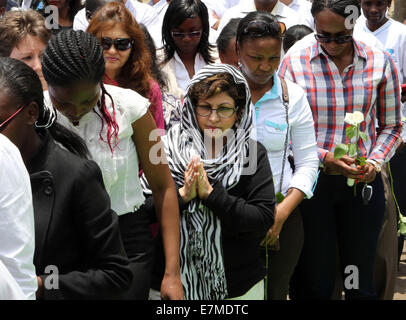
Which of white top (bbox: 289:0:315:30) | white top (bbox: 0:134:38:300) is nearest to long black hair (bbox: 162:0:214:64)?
white top (bbox: 289:0:315:30)

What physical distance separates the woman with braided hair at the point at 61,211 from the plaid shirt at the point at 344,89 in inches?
71.1

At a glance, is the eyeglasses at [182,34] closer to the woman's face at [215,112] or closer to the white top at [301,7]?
the woman's face at [215,112]

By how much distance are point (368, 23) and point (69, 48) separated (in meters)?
3.89

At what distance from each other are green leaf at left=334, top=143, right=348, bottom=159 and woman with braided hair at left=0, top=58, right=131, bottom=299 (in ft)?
5.53

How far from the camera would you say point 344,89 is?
360 centimetres

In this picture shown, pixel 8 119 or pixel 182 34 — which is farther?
pixel 182 34

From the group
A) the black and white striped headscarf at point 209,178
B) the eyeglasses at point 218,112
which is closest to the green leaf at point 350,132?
the black and white striped headscarf at point 209,178

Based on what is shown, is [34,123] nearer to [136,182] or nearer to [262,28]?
[136,182]

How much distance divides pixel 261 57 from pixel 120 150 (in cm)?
108

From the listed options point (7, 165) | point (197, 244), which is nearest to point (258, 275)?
point (197, 244)

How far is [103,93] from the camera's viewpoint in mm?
2480

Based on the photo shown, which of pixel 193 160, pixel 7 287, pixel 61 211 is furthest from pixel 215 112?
pixel 7 287

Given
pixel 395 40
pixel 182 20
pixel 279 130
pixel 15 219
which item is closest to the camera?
pixel 15 219

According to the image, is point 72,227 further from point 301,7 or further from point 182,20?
point 301,7
